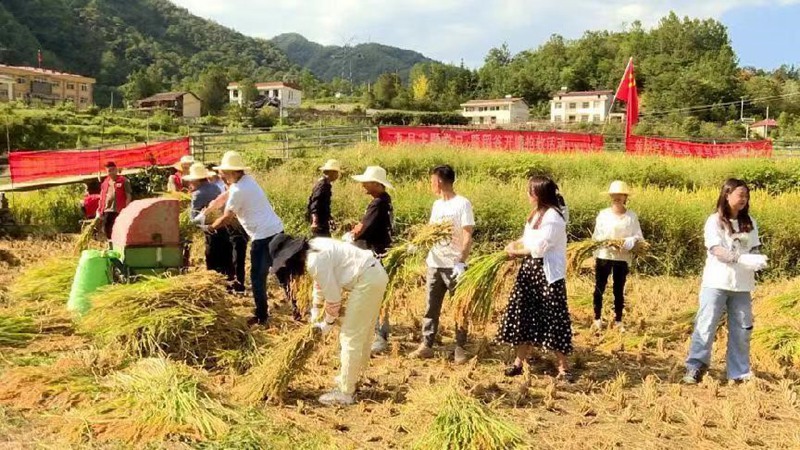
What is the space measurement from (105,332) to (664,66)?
80.2 meters

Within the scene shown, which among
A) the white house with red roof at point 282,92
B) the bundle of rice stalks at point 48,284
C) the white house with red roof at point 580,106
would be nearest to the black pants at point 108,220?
the bundle of rice stalks at point 48,284

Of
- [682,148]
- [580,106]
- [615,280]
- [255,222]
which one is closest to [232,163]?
Answer: [255,222]

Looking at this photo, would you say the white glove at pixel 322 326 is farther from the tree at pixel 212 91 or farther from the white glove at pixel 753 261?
the tree at pixel 212 91

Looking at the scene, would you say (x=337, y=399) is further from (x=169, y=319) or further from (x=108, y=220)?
(x=108, y=220)

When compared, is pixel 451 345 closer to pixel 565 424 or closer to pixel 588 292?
pixel 565 424

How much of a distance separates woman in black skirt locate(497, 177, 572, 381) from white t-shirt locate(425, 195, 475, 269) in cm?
41

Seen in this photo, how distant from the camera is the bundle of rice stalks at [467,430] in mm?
3029

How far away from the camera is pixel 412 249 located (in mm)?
4461

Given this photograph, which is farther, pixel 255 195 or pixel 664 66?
pixel 664 66

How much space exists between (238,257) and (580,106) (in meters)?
69.3

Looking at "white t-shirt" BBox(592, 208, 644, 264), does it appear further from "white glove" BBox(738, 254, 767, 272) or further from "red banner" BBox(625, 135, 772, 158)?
"red banner" BBox(625, 135, 772, 158)

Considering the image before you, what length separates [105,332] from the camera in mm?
4434

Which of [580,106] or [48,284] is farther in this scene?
[580,106]

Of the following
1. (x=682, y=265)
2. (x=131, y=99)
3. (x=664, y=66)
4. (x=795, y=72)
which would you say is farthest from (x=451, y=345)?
(x=795, y=72)
